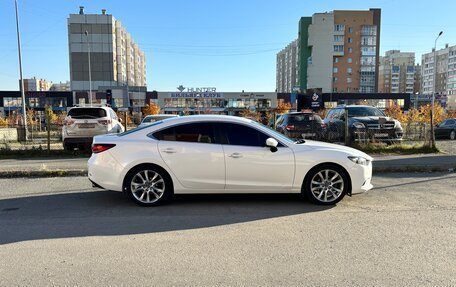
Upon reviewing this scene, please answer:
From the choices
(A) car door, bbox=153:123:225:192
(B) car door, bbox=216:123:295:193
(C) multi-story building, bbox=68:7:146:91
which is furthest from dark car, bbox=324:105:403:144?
(C) multi-story building, bbox=68:7:146:91

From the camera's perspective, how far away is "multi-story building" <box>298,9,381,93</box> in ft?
343

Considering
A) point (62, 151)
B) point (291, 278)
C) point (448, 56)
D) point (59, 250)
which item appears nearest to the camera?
point (291, 278)

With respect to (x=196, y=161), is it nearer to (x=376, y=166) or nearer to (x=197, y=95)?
(x=376, y=166)

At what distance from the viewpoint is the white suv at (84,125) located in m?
12.6

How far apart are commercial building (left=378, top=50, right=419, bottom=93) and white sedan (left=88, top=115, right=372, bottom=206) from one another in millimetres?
164121

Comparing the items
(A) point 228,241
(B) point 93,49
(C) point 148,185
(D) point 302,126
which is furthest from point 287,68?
(A) point 228,241

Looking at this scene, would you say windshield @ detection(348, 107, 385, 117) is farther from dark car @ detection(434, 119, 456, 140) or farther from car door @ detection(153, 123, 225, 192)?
dark car @ detection(434, 119, 456, 140)

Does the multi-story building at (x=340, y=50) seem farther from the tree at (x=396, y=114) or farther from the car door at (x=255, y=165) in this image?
the car door at (x=255, y=165)

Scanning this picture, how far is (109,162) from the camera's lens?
622 cm

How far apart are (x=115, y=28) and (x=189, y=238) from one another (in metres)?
114

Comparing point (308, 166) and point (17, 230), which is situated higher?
point (308, 166)

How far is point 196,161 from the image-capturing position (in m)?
6.16

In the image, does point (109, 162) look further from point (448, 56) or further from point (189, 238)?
point (448, 56)

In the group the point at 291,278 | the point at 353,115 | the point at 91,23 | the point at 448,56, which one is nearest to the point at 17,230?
the point at 291,278
